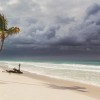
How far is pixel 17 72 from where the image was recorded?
124ft

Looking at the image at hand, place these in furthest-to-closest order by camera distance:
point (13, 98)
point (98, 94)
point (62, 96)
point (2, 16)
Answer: point (2, 16)
point (98, 94)
point (62, 96)
point (13, 98)

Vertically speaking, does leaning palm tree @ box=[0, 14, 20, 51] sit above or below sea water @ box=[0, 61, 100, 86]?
above

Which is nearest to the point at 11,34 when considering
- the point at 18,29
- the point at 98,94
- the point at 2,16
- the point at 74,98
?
the point at 18,29

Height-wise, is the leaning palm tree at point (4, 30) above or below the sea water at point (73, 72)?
above

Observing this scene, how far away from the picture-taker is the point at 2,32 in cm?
3556

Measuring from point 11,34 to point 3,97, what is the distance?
79.5ft

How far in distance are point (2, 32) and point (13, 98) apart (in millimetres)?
22484

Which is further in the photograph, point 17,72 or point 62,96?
point 17,72

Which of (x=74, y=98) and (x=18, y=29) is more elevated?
(x=18, y=29)

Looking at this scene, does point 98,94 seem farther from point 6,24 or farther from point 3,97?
point 6,24

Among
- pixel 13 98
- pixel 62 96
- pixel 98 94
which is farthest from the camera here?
pixel 98 94

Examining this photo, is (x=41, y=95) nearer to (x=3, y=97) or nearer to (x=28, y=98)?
(x=28, y=98)

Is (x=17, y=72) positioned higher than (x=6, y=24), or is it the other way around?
(x=6, y=24)

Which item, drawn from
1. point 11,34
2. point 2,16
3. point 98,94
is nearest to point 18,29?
point 11,34
